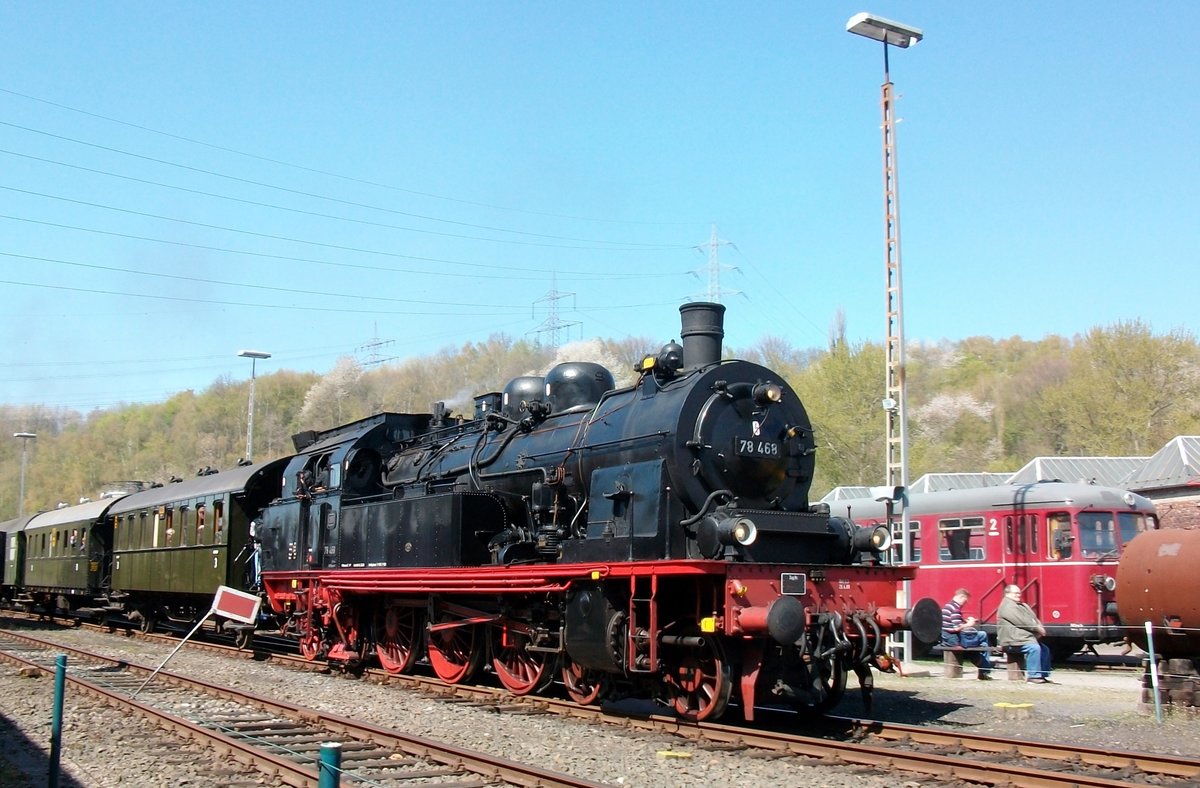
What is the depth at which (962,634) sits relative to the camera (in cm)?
1717

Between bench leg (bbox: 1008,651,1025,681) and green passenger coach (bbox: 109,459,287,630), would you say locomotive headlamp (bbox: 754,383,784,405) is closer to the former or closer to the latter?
bench leg (bbox: 1008,651,1025,681)

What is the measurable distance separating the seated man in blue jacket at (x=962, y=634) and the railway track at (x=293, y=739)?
10.4 m

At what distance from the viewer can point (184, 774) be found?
824 cm

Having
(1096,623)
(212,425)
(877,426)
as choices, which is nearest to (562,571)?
(1096,623)

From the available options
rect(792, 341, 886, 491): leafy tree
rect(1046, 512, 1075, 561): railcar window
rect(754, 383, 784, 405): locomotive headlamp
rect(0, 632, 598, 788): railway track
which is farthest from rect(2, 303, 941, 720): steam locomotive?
rect(792, 341, 886, 491): leafy tree

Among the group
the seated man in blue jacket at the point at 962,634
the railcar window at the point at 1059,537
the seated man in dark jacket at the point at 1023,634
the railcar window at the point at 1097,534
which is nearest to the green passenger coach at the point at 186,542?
the seated man in blue jacket at the point at 962,634

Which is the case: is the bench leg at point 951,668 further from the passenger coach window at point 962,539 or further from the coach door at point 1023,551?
the passenger coach window at point 962,539

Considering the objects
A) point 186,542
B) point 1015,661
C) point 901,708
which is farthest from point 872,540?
point 186,542

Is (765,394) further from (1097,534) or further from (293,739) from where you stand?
(1097,534)

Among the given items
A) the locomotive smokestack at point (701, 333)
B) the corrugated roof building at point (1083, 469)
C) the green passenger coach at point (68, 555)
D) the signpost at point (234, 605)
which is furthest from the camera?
the corrugated roof building at point (1083, 469)

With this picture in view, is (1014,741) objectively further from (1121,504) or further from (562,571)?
(1121,504)

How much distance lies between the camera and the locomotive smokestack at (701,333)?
37.9 feet

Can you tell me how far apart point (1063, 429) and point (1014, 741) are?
2404 inches

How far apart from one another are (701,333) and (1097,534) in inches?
424
